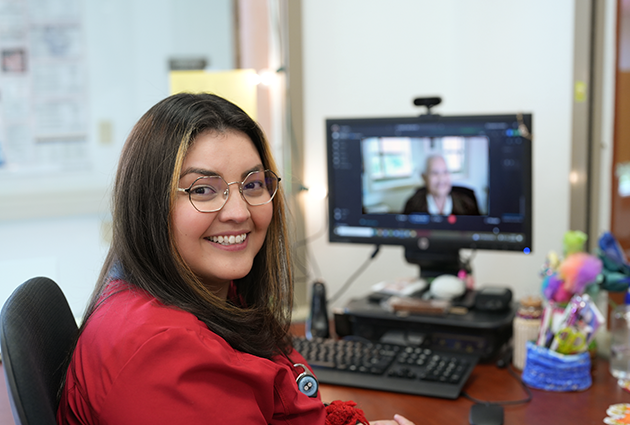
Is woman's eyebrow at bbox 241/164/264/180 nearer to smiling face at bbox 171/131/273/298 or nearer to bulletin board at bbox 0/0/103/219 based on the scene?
smiling face at bbox 171/131/273/298

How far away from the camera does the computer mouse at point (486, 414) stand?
1051 mm

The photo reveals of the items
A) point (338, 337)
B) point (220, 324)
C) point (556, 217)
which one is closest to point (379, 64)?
point (556, 217)

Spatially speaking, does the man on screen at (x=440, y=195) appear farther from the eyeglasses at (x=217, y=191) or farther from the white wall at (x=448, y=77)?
the eyeglasses at (x=217, y=191)

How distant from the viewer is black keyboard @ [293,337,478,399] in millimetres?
1194

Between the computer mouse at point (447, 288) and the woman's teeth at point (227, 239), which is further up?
the woman's teeth at point (227, 239)

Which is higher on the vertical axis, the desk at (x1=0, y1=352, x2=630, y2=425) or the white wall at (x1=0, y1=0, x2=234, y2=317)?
the white wall at (x1=0, y1=0, x2=234, y2=317)

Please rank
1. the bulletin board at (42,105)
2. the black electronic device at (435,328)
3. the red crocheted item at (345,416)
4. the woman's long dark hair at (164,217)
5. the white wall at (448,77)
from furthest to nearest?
the bulletin board at (42,105) < the white wall at (448,77) < the black electronic device at (435,328) < the red crocheted item at (345,416) < the woman's long dark hair at (164,217)

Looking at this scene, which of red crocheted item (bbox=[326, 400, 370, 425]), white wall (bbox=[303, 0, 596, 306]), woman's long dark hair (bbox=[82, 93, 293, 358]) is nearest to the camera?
woman's long dark hair (bbox=[82, 93, 293, 358])

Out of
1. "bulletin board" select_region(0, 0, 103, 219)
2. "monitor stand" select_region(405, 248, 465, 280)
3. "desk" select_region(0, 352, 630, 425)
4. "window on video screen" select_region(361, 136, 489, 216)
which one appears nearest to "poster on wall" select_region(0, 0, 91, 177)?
"bulletin board" select_region(0, 0, 103, 219)

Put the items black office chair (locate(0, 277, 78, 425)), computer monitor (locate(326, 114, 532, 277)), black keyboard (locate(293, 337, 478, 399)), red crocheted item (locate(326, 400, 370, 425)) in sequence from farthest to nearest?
1. computer monitor (locate(326, 114, 532, 277))
2. black keyboard (locate(293, 337, 478, 399))
3. red crocheted item (locate(326, 400, 370, 425))
4. black office chair (locate(0, 277, 78, 425))

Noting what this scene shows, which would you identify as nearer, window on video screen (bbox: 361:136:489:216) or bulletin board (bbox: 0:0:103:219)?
window on video screen (bbox: 361:136:489:216)

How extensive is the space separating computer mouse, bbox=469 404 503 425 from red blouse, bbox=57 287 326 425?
0.42 meters

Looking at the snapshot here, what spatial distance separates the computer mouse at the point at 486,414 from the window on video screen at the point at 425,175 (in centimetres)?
57

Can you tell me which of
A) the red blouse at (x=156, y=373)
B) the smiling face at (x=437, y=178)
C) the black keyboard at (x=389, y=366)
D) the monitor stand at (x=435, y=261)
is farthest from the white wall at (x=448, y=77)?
→ the red blouse at (x=156, y=373)
